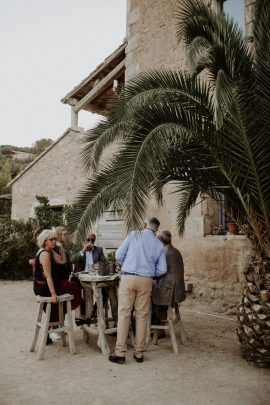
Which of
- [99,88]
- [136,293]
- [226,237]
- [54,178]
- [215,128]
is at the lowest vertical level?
[136,293]

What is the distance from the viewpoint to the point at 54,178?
39.3 feet

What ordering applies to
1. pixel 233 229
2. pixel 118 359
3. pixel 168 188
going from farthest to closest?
pixel 168 188 → pixel 233 229 → pixel 118 359

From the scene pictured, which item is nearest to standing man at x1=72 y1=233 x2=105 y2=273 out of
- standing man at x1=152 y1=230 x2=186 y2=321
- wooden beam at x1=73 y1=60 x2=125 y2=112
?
standing man at x1=152 y1=230 x2=186 y2=321

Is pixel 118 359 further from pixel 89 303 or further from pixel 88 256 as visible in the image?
pixel 88 256

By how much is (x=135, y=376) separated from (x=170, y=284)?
117 cm

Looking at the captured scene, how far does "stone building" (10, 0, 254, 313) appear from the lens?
248 inches

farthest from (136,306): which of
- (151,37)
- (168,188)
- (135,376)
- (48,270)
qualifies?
(151,37)

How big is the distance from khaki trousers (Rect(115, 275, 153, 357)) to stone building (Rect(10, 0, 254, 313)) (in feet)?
8.99

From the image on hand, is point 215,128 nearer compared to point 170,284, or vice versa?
point 215,128

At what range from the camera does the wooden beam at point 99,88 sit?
9961 mm

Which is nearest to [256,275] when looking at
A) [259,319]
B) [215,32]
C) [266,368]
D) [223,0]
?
[259,319]

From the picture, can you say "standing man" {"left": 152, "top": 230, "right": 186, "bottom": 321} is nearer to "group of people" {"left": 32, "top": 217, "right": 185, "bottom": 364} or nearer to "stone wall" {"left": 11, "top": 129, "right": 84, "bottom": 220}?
"group of people" {"left": 32, "top": 217, "right": 185, "bottom": 364}

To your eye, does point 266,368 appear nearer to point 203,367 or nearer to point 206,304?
point 203,367

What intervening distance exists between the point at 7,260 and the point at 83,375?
781cm
